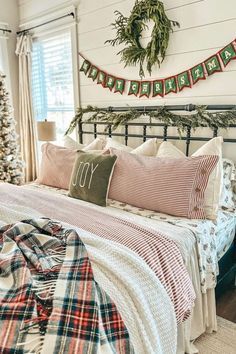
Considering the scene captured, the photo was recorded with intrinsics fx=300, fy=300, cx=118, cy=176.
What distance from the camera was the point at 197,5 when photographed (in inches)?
91.4

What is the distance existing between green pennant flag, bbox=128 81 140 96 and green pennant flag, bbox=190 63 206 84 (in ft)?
1.87

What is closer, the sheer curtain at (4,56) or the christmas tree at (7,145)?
the christmas tree at (7,145)

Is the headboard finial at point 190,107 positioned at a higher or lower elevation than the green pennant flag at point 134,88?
lower

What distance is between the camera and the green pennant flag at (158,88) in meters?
2.63

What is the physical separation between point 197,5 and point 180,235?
1803 mm

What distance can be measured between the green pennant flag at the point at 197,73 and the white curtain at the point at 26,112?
2410 millimetres

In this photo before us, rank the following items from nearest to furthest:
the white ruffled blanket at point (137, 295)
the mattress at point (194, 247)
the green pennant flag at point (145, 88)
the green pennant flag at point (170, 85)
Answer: the white ruffled blanket at point (137, 295) < the mattress at point (194, 247) < the green pennant flag at point (170, 85) < the green pennant flag at point (145, 88)

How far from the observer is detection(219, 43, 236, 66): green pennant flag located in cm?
215

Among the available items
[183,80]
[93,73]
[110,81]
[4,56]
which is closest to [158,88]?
[183,80]

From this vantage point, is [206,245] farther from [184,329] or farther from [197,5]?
[197,5]

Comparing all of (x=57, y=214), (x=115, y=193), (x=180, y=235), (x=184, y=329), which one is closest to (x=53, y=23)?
(x=115, y=193)

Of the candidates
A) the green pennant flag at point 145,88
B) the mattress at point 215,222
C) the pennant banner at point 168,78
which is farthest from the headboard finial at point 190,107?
the mattress at point 215,222

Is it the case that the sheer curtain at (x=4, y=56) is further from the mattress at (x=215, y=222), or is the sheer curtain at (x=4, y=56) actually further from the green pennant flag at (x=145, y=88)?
the mattress at (x=215, y=222)

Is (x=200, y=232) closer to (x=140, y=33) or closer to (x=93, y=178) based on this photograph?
(x=93, y=178)
